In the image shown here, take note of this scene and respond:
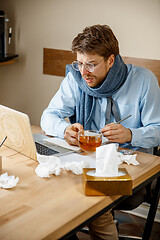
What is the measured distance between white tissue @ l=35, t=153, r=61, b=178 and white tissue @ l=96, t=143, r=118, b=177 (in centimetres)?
19

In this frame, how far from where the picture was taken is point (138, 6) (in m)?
2.59

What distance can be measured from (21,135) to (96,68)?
0.66 metres

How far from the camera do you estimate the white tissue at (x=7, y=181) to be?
3.90 ft

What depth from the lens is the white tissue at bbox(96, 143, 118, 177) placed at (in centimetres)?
119

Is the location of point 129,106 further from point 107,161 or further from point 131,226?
point 131,226

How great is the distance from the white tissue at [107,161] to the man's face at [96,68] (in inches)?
29.7

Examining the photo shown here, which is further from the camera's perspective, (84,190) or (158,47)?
(158,47)

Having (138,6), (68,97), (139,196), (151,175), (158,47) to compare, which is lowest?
(139,196)

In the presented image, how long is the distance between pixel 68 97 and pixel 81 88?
0.38ft

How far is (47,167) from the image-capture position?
1.32m

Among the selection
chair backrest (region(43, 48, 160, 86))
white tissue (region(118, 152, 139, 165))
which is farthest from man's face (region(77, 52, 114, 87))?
chair backrest (region(43, 48, 160, 86))

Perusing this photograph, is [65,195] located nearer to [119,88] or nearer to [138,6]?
[119,88]

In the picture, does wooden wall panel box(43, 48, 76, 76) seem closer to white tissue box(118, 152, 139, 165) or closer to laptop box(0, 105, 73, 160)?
laptop box(0, 105, 73, 160)

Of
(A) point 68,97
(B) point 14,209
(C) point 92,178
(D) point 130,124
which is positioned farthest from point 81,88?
(B) point 14,209
